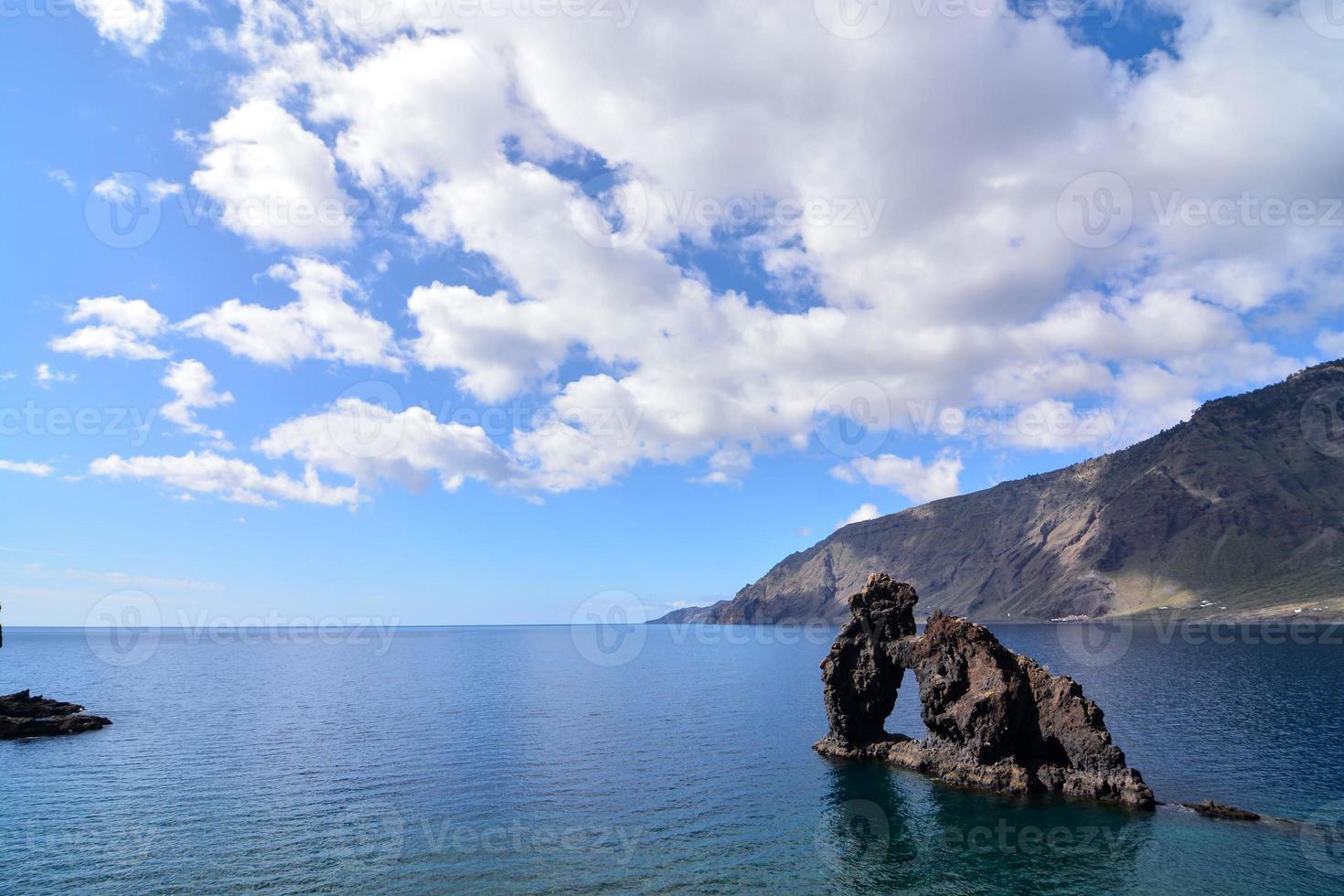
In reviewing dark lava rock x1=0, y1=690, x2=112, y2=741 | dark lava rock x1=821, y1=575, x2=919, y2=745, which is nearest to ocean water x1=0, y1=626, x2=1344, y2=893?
dark lava rock x1=0, y1=690, x2=112, y2=741

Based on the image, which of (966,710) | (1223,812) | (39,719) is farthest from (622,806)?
(39,719)

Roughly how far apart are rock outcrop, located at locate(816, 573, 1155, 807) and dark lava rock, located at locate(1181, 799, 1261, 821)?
2844 mm

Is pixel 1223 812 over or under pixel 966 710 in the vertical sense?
under

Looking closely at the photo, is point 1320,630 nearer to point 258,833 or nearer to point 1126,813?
point 1126,813

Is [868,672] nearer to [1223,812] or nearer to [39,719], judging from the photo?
[1223,812]

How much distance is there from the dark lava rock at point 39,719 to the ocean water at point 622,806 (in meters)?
3.47

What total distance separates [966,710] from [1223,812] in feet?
54.3

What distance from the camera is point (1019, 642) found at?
193750 mm

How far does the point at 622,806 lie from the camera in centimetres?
5044

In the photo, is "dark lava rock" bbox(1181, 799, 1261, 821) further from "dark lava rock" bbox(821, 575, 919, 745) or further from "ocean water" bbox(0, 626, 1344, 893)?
"dark lava rock" bbox(821, 575, 919, 745)

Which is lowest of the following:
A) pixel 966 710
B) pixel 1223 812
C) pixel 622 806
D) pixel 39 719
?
pixel 622 806

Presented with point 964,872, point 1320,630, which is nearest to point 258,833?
point 964,872

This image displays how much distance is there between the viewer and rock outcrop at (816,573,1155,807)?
52000mm

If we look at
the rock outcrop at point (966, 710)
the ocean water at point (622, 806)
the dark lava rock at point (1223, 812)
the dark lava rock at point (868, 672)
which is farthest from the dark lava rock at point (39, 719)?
the dark lava rock at point (1223, 812)
